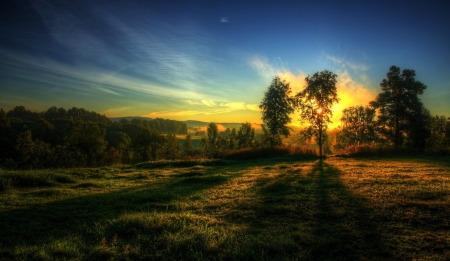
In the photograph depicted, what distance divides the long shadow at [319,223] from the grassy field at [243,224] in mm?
20

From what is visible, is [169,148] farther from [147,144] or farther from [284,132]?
[284,132]

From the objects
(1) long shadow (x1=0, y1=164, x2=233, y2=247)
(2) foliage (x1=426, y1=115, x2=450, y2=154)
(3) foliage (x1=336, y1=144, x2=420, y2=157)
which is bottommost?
(1) long shadow (x1=0, y1=164, x2=233, y2=247)

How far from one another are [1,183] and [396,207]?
1481cm

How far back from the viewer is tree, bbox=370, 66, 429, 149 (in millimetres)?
31156

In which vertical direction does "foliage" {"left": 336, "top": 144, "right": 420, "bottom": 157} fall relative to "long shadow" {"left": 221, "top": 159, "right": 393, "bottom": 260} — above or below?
above

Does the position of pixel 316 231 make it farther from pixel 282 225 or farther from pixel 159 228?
pixel 159 228

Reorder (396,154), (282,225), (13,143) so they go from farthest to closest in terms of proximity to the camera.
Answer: (13,143) < (396,154) < (282,225)

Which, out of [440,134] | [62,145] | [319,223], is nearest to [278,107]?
[319,223]

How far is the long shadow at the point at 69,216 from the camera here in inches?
193

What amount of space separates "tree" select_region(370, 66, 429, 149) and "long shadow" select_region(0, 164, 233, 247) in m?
35.9

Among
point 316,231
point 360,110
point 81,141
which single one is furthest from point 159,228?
point 360,110

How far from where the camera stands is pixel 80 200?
7.82 m

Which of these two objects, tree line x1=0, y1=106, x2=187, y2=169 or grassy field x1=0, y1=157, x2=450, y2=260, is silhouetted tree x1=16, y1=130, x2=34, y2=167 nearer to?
tree line x1=0, y1=106, x2=187, y2=169

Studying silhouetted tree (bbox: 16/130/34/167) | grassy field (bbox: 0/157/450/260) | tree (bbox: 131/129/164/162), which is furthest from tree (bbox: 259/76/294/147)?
silhouetted tree (bbox: 16/130/34/167)
